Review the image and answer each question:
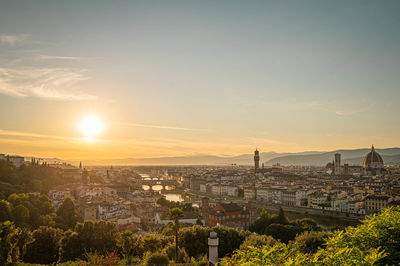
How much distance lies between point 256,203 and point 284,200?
3824 millimetres

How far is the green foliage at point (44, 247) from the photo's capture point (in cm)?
1314

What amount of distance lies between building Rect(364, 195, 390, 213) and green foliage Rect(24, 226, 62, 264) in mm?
30769

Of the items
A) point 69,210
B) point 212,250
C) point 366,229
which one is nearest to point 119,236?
point 212,250

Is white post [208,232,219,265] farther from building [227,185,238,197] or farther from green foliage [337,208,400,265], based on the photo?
building [227,185,238,197]

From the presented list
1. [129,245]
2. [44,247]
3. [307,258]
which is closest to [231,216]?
[129,245]

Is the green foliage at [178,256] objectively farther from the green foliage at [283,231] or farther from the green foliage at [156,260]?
the green foliage at [283,231]

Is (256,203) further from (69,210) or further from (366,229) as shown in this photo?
(366,229)

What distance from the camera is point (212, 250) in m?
8.99

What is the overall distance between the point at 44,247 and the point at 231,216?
64.3 ft

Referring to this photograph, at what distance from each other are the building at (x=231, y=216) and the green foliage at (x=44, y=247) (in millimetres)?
17553

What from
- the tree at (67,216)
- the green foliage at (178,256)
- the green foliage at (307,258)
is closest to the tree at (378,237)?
the green foliage at (307,258)

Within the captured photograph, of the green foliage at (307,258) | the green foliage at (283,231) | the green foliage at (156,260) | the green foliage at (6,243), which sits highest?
the green foliage at (307,258)

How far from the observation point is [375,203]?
35844mm

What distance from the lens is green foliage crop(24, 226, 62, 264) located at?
1314 cm
